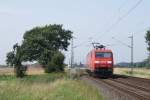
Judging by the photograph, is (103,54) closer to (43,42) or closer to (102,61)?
(102,61)

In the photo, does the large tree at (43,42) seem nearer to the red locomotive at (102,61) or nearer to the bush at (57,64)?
the bush at (57,64)

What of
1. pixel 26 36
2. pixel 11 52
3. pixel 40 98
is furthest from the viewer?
pixel 26 36

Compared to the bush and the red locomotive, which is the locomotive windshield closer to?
the red locomotive

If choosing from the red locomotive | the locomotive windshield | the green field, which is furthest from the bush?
the green field

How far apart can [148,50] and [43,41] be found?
27689mm

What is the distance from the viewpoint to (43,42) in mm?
110125

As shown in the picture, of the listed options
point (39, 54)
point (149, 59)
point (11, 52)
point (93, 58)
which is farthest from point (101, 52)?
point (149, 59)

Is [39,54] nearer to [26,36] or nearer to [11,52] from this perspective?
[26,36]

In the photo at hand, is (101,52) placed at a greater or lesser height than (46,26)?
lesser

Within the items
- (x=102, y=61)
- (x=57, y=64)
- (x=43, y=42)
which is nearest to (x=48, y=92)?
(x=102, y=61)

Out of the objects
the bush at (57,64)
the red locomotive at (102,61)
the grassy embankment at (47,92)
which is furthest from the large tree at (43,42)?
the grassy embankment at (47,92)

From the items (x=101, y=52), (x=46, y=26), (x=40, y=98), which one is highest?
(x=46, y=26)

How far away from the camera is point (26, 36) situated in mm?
116562

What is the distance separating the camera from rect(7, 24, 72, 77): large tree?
107 metres
